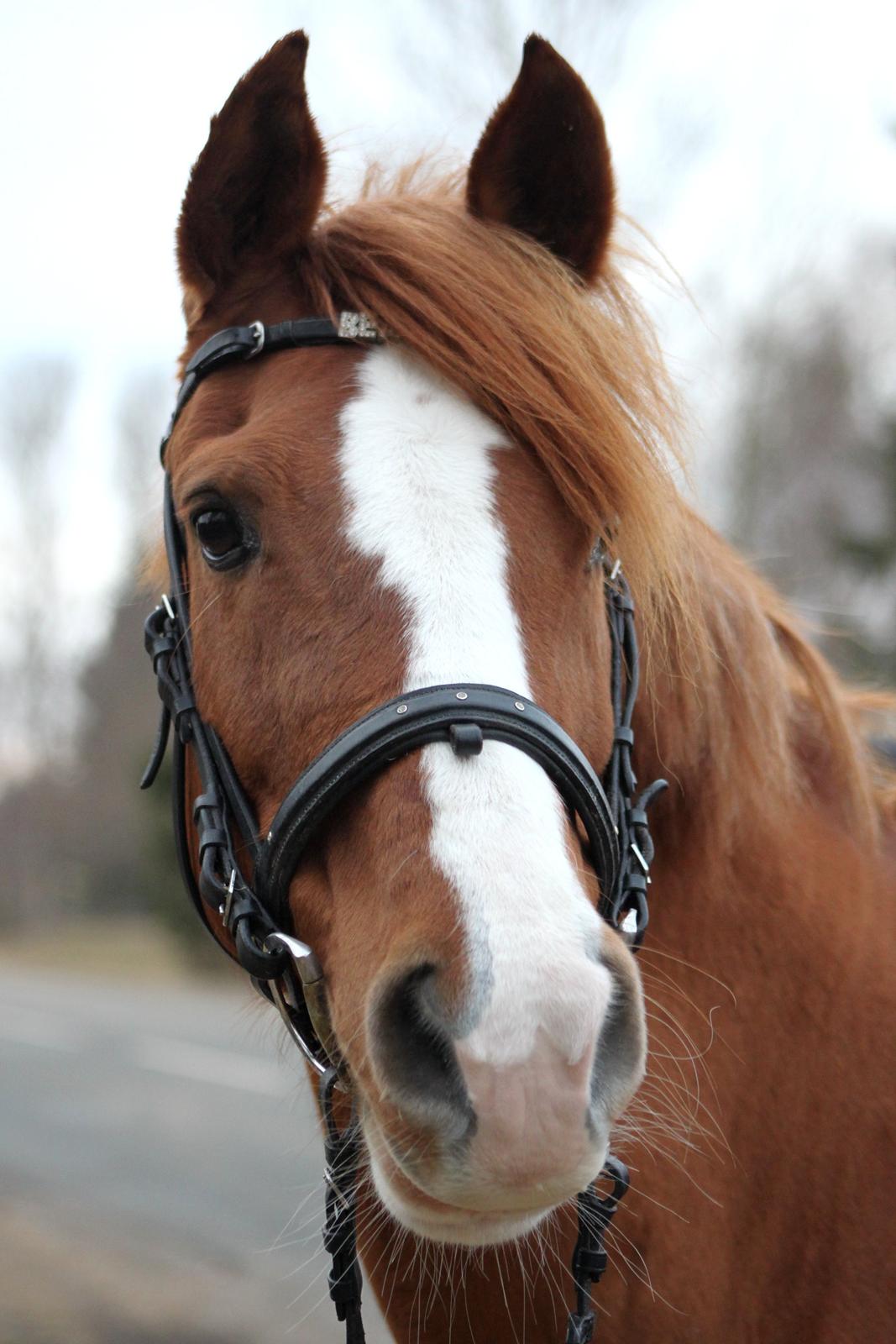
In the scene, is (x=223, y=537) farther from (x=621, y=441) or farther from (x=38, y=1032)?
(x=38, y=1032)

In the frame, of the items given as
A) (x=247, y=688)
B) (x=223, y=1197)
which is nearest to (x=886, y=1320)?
(x=247, y=688)

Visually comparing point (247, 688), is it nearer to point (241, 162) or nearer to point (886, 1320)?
point (241, 162)

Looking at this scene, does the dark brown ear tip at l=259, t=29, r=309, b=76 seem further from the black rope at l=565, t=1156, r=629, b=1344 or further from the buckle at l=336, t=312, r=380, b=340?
the black rope at l=565, t=1156, r=629, b=1344

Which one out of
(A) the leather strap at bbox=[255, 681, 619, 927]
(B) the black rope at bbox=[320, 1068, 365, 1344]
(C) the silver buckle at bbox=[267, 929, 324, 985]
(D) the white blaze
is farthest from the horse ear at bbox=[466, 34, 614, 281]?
(B) the black rope at bbox=[320, 1068, 365, 1344]

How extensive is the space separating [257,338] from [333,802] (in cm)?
93

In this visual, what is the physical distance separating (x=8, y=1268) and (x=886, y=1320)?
5.99 meters

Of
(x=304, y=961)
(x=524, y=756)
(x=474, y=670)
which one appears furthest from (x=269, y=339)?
(x=304, y=961)

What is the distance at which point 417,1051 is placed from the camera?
1.40m

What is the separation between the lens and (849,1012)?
214 cm

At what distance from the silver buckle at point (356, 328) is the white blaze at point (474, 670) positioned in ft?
0.14

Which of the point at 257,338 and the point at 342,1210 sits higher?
the point at 257,338

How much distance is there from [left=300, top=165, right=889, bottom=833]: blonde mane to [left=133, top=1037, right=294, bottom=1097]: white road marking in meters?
8.56

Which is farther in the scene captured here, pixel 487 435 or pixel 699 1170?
pixel 699 1170

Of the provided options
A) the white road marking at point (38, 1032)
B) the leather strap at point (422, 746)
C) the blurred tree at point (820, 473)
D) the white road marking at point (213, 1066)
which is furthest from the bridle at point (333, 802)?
the white road marking at point (38, 1032)
